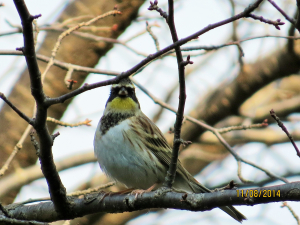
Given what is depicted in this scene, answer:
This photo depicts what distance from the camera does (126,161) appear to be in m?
5.56

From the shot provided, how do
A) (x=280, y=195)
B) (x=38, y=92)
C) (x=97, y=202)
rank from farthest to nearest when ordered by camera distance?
(x=97, y=202) < (x=38, y=92) < (x=280, y=195)

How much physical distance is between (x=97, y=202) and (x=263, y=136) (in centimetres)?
652

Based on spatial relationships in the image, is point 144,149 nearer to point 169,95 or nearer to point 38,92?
point 38,92

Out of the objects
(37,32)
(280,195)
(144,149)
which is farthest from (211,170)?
(280,195)

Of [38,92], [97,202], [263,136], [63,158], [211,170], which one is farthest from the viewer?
[211,170]

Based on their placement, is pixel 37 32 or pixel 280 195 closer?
pixel 280 195

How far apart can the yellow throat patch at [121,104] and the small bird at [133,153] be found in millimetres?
18

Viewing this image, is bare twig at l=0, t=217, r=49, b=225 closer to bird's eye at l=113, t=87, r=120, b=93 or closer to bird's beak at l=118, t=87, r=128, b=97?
bird's beak at l=118, t=87, r=128, b=97

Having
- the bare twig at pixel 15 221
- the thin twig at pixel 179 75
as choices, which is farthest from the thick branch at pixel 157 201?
the bare twig at pixel 15 221

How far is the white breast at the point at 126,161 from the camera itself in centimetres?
557

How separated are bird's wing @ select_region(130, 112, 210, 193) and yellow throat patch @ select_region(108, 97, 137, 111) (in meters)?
0.23

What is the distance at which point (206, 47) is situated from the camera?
5.53m

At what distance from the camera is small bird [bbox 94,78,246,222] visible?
559cm
